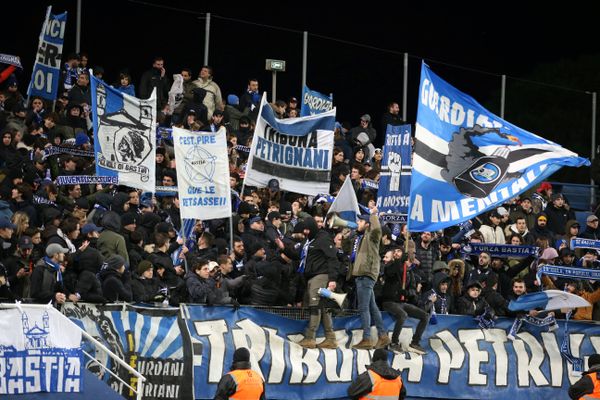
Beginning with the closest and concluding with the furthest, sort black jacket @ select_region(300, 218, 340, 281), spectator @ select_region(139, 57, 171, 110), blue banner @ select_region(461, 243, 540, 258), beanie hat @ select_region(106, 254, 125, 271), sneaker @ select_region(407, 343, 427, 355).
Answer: beanie hat @ select_region(106, 254, 125, 271), black jacket @ select_region(300, 218, 340, 281), sneaker @ select_region(407, 343, 427, 355), blue banner @ select_region(461, 243, 540, 258), spectator @ select_region(139, 57, 171, 110)

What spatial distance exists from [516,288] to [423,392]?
253 centimetres

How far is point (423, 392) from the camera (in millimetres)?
23047

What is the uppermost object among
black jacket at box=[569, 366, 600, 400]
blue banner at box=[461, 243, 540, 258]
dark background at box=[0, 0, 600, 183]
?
dark background at box=[0, 0, 600, 183]

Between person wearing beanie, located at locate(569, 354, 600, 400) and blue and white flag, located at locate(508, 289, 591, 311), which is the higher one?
blue and white flag, located at locate(508, 289, 591, 311)

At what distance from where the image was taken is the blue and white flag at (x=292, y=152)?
24.2m

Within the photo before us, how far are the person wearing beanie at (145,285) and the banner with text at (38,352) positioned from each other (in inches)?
81.5

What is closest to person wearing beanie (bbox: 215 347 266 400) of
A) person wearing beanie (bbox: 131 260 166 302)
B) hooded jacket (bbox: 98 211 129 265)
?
person wearing beanie (bbox: 131 260 166 302)

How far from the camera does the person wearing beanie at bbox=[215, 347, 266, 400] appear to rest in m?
17.7

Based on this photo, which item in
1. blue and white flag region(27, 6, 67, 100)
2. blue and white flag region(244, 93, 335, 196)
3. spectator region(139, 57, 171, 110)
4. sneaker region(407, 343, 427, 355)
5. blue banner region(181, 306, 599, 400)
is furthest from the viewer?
spectator region(139, 57, 171, 110)

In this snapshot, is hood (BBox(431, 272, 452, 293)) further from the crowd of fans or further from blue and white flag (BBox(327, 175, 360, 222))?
blue and white flag (BBox(327, 175, 360, 222))

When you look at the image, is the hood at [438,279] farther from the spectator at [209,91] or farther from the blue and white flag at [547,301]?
the spectator at [209,91]

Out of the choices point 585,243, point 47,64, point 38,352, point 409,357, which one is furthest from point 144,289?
point 585,243

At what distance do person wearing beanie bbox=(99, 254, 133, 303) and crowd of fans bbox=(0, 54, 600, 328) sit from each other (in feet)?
0.06

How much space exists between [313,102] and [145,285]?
9.98m
